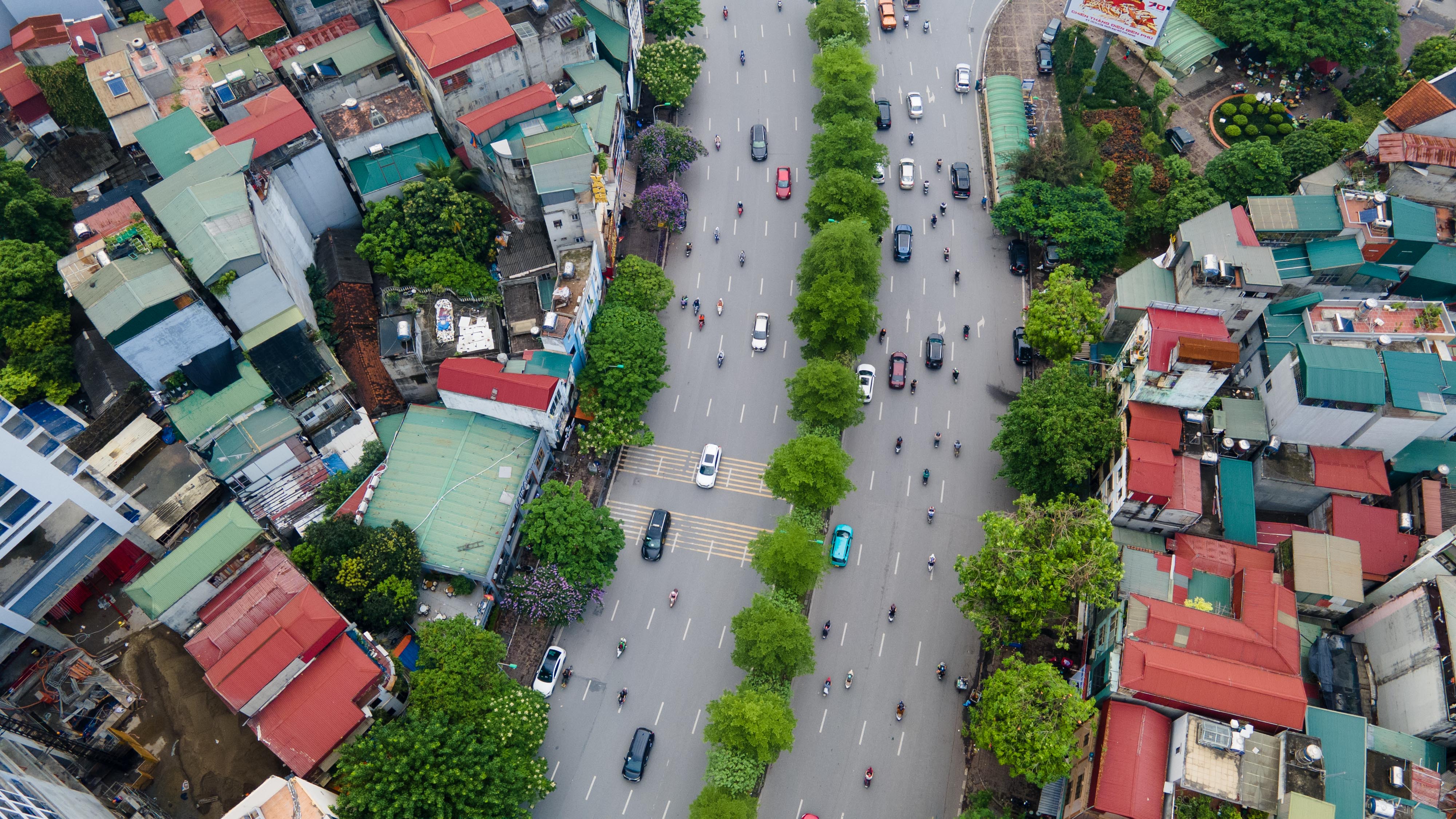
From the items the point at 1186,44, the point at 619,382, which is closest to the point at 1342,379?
the point at 1186,44

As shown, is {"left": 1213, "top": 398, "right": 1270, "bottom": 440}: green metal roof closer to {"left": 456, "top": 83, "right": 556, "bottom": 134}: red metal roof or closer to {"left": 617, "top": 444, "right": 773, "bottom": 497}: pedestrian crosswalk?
{"left": 617, "top": 444, "right": 773, "bottom": 497}: pedestrian crosswalk

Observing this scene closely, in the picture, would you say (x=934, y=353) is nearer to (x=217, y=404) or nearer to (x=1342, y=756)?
(x=1342, y=756)

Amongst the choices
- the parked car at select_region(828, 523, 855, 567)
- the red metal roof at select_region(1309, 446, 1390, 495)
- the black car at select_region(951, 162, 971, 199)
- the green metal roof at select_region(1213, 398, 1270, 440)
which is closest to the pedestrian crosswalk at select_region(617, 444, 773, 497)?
the parked car at select_region(828, 523, 855, 567)

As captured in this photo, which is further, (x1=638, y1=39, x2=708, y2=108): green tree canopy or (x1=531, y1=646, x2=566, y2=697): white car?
(x1=638, y1=39, x2=708, y2=108): green tree canopy

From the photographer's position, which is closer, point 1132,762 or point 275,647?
point 1132,762

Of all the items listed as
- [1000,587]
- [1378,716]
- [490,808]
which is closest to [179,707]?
[490,808]

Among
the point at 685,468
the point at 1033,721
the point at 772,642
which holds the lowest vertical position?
the point at 772,642

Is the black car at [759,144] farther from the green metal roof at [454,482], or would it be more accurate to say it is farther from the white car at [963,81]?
the green metal roof at [454,482]
